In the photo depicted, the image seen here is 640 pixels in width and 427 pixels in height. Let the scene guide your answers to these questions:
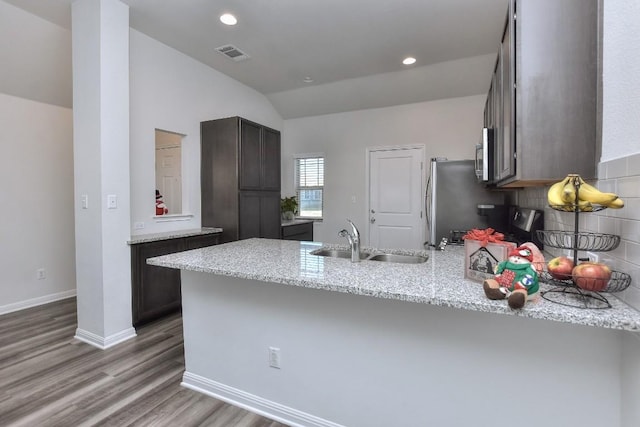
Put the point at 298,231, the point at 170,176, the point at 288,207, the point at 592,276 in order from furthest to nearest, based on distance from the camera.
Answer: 1. the point at 288,207
2. the point at 298,231
3. the point at 170,176
4. the point at 592,276

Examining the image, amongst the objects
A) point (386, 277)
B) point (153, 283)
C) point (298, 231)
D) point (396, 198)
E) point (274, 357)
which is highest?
point (396, 198)

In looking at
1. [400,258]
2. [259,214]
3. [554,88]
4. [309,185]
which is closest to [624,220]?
[554,88]

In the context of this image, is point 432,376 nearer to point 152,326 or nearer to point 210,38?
point 152,326

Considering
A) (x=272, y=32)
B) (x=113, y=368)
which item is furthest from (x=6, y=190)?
(x=272, y=32)

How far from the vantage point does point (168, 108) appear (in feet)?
12.1

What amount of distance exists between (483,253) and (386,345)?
65 centimetres

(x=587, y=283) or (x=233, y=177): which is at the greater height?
(x=233, y=177)

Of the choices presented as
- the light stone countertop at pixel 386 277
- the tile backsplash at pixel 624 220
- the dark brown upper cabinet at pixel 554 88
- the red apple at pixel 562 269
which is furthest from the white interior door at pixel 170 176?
the tile backsplash at pixel 624 220

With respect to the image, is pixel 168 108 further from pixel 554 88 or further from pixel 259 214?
pixel 554 88

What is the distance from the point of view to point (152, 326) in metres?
3.14

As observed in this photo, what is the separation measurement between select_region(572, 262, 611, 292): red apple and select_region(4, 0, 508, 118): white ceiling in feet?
8.82

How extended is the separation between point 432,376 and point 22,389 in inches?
104

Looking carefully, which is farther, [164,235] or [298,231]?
[298,231]

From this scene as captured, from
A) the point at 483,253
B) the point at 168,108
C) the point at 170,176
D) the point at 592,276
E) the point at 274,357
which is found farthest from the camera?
the point at 170,176
